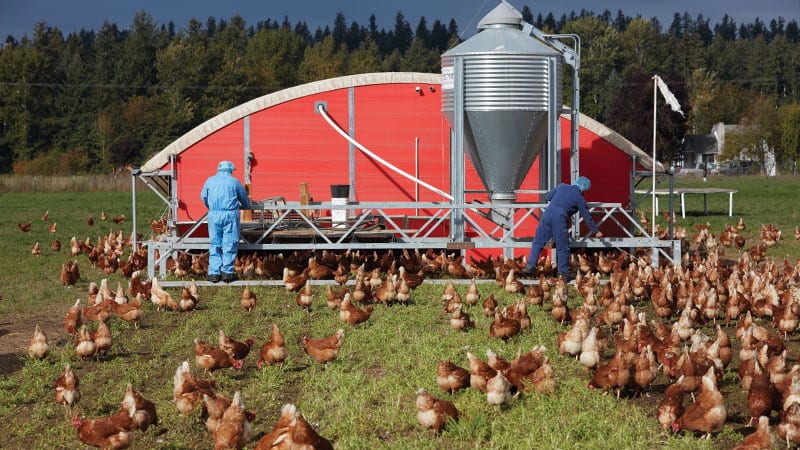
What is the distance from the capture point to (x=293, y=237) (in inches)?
674

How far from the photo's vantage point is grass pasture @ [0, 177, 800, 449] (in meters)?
7.24

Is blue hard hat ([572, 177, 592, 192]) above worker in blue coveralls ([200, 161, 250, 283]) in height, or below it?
above

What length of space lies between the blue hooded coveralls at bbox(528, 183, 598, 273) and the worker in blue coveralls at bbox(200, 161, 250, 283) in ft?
14.8

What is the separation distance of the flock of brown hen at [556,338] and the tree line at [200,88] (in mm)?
65878

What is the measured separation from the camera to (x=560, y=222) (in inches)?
610

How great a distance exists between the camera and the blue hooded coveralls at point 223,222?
15.2m

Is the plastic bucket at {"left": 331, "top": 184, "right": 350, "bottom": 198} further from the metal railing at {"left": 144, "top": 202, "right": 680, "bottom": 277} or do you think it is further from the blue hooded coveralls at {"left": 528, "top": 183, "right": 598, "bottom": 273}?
the blue hooded coveralls at {"left": 528, "top": 183, "right": 598, "bottom": 273}

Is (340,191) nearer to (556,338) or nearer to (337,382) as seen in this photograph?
(556,338)

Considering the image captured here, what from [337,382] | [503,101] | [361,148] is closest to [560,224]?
[503,101]

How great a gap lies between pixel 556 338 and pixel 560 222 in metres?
4.98

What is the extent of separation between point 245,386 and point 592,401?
9.69 feet

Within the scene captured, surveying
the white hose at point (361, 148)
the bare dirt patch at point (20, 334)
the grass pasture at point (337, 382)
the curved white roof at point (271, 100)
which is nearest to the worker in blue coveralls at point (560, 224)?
the grass pasture at point (337, 382)

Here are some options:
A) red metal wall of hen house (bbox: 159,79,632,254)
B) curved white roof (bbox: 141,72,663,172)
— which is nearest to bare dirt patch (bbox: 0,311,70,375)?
curved white roof (bbox: 141,72,663,172)

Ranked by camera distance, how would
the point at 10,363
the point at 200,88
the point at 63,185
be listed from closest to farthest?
the point at 10,363 → the point at 63,185 → the point at 200,88
